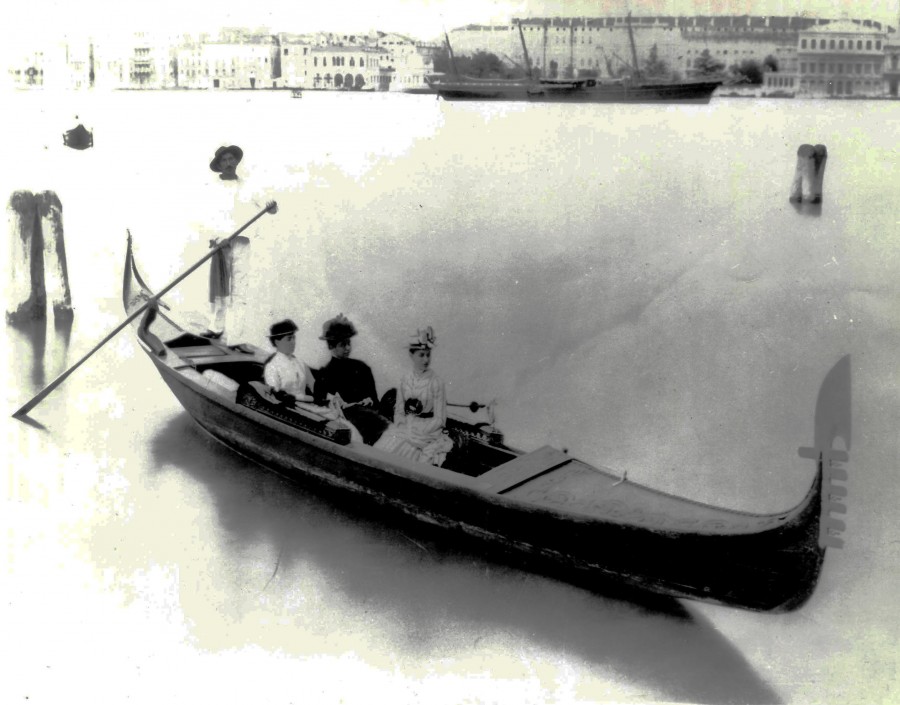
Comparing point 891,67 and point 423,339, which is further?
point 423,339

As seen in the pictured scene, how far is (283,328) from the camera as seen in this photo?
407cm

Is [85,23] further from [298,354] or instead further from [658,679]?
[658,679]

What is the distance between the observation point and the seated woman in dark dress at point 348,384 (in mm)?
4035

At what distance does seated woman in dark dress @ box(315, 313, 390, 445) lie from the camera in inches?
159

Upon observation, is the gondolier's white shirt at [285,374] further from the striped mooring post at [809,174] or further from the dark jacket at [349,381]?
the striped mooring post at [809,174]

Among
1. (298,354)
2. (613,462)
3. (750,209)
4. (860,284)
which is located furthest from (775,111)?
(298,354)

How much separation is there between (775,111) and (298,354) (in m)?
2.30

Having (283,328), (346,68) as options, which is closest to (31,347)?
(283,328)

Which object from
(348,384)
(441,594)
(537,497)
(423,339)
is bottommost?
(441,594)

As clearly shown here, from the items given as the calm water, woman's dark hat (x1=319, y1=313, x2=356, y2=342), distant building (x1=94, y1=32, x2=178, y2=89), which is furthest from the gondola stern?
distant building (x1=94, y1=32, x2=178, y2=89)

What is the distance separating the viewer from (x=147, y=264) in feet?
13.8

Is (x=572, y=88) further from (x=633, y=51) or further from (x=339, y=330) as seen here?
(x=339, y=330)

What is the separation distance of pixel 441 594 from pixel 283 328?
1.36 metres

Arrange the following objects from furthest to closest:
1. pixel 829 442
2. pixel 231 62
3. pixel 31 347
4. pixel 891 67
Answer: pixel 31 347, pixel 231 62, pixel 891 67, pixel 829 442
